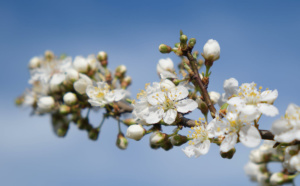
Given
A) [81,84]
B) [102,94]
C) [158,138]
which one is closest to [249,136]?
[158,138]

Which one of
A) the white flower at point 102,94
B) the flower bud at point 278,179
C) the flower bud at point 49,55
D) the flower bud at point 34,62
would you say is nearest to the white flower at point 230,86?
the flower bud at point 278,179

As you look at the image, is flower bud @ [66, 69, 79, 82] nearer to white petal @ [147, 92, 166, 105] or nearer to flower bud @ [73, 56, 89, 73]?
flower bud @ [73, 56, 89, 73]

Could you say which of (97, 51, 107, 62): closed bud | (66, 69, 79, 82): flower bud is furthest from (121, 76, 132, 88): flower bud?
(66, 69, 79, 82): flower bud

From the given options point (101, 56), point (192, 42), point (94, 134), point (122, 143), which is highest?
point (101, 56)

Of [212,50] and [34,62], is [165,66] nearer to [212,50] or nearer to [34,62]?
[212,50]

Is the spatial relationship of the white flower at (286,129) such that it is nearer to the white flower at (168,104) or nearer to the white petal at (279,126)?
the white petal at (279,126)
